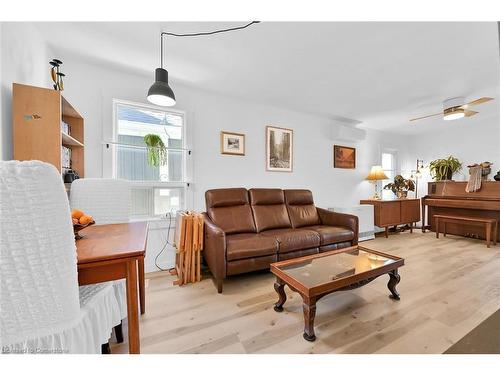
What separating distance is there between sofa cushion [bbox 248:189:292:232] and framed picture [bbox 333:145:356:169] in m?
1.78

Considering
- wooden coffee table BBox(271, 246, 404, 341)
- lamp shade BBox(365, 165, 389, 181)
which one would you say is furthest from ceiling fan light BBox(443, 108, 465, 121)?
wooden coffee table BBox(271, 246, 404, 341)

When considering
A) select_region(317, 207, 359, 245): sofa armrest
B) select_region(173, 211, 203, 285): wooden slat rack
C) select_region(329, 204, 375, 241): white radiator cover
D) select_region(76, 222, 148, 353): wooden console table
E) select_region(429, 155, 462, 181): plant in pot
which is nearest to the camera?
select_region(76, 222, 148, 353): wooden console table

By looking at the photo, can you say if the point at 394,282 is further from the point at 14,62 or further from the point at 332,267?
the point at 14,62

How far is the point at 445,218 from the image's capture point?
12.3 feet

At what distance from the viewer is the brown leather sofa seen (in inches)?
77.2

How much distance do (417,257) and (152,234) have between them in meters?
3.63

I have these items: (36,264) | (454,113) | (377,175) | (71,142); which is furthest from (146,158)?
(454,113)

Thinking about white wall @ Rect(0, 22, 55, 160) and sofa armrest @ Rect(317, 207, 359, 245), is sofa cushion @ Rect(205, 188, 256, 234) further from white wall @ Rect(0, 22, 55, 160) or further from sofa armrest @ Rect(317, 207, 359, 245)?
white wall @ Rect(0, 22, 55, 160)

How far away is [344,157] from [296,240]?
2639 mm

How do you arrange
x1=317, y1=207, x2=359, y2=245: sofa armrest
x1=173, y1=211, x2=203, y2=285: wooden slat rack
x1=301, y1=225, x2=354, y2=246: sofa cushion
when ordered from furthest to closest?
x1=317, y1=207, x2=359, y2=245: sofa armrest, x1=301, y1=225, x2=354, y2=246: sofa cushion, x1=173, y1=211, x2=203, y2=285: wooden slat rack

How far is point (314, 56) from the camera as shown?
2051 millimetres

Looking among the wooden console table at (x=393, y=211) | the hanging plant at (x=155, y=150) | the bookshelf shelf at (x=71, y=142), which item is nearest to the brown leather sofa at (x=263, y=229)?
the hanging plant at (x=155, y=150)

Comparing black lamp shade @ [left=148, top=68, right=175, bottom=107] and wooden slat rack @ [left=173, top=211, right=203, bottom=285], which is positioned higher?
black lamp shade @ [left=148, top=68, right=175, bottom=107]
